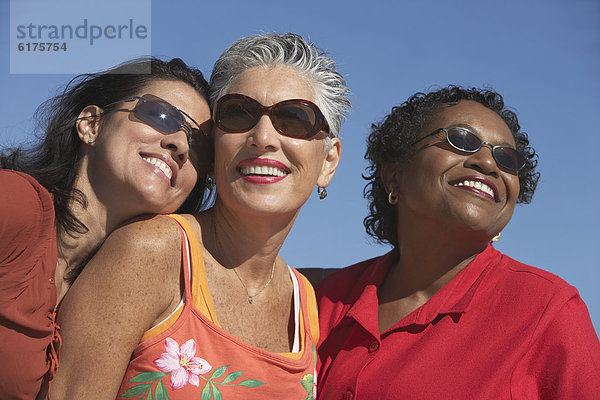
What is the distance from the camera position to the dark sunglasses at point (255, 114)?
3.51 meters

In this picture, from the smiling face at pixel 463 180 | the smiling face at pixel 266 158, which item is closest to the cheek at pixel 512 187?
the smiling face at pixel 463 180

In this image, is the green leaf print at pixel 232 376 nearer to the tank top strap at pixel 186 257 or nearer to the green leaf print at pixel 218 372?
the green leaf print at pixel 218 372

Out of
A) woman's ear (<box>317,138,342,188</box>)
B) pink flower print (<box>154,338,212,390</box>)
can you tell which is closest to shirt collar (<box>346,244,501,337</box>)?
woman's ear (<box>317,138,342,188</box>)

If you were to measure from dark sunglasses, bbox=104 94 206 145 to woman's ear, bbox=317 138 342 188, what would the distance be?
3.08 ft

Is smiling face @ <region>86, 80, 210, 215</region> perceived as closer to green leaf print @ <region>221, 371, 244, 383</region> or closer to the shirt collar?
green leaf print @ <region>221, 371, 244, 383</region>

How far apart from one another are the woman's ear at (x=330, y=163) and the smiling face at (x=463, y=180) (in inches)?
22.5

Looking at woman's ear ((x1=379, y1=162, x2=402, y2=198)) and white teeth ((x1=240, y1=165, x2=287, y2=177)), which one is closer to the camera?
white teeth ((x1=240, y1=165, x2=287, y2=177))

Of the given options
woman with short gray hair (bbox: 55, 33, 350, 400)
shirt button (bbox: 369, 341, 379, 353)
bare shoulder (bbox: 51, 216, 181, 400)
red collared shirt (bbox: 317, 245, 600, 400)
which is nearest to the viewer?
bare shoulder (bbox: 51, 216, 181, 400)

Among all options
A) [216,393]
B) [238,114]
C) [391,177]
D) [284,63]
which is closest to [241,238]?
[238,114]

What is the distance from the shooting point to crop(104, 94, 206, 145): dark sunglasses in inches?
136

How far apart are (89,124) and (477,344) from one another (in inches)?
99.9

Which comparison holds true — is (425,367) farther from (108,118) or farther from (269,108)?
(108,118)

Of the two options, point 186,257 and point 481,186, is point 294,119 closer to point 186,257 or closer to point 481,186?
point 186,257

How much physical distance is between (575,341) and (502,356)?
37cm
